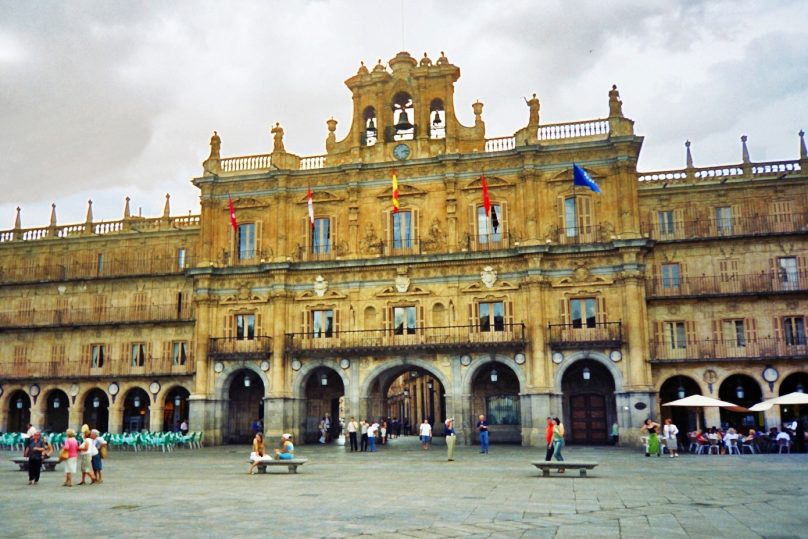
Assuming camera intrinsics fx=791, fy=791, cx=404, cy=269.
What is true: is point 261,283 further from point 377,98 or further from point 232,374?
point 377,98

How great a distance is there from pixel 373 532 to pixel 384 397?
33.7 metres

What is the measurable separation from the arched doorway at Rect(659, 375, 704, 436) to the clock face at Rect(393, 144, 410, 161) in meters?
19.2

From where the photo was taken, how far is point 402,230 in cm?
4503

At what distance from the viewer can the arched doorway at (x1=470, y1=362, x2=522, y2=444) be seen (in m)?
45.5

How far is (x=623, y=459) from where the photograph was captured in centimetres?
3177

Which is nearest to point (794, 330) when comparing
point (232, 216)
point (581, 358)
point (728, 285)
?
point (728, 285)

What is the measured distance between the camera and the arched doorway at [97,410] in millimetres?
51406

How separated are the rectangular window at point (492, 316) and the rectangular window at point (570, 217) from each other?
5.35m

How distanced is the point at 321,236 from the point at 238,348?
8080 mm

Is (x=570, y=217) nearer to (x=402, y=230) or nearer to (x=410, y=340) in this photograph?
(x=402, y=230)

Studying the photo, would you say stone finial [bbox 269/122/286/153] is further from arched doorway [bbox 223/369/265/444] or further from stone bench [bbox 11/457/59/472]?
stone bench [bbox 11/457/59/472]

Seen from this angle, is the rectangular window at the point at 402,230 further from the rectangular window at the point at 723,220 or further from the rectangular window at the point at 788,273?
the rectangular window at the point at 788,273

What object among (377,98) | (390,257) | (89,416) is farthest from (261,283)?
(89,416)

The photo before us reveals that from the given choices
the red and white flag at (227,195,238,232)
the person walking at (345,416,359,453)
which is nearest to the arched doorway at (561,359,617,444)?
the person walking at (345,416,359,453)
